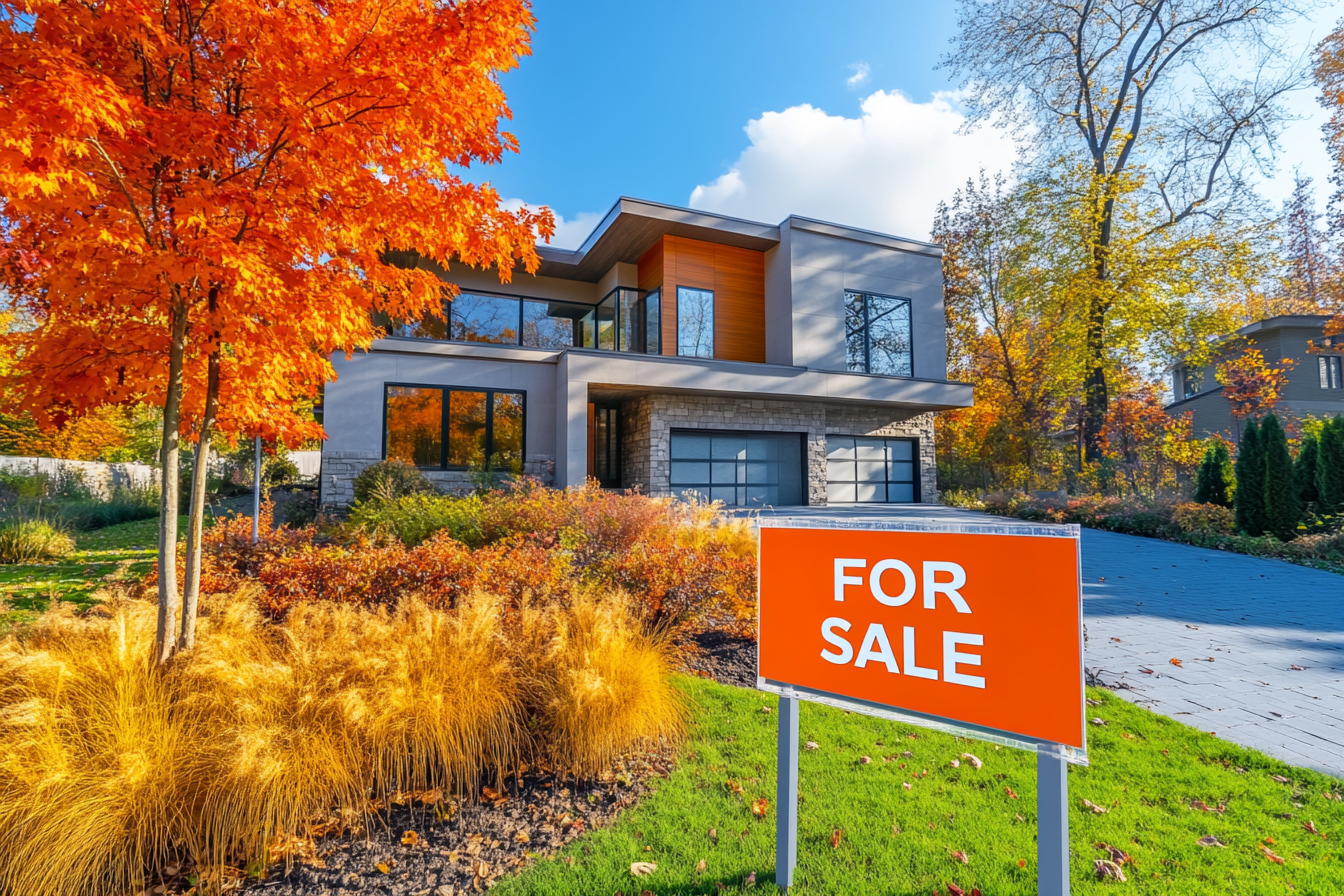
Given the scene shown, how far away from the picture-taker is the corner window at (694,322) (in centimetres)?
1583

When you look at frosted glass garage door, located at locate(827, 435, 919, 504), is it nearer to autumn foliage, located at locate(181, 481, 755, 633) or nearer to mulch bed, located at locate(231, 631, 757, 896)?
autumn foliage, located at locate(181, 481, 755, 633)

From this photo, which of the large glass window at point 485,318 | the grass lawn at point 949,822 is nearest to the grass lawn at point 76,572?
the grass lawn at point 949,822

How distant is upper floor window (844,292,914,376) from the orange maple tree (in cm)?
1448

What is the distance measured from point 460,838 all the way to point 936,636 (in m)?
2.20

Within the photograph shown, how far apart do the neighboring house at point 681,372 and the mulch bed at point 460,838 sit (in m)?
10.1

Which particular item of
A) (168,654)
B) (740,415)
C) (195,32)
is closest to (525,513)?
(168,654)

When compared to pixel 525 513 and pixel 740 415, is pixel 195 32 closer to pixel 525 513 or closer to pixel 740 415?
pixel 525 513

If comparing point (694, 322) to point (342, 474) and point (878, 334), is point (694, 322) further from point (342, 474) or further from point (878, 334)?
point (342, 474)

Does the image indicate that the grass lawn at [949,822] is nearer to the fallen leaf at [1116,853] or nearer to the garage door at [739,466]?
the fallen leaf at [1116,853]

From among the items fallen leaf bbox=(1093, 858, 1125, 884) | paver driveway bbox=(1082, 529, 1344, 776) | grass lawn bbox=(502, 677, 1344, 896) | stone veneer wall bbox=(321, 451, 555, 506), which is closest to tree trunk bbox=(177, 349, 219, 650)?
grass lawn bbox=(502, 677, 1344, 896)

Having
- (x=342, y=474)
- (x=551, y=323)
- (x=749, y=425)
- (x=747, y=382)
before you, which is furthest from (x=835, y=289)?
(x=342, y=474)

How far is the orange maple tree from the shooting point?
3166mm

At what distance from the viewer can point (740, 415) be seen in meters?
15.6

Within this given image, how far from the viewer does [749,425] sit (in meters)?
15.8
